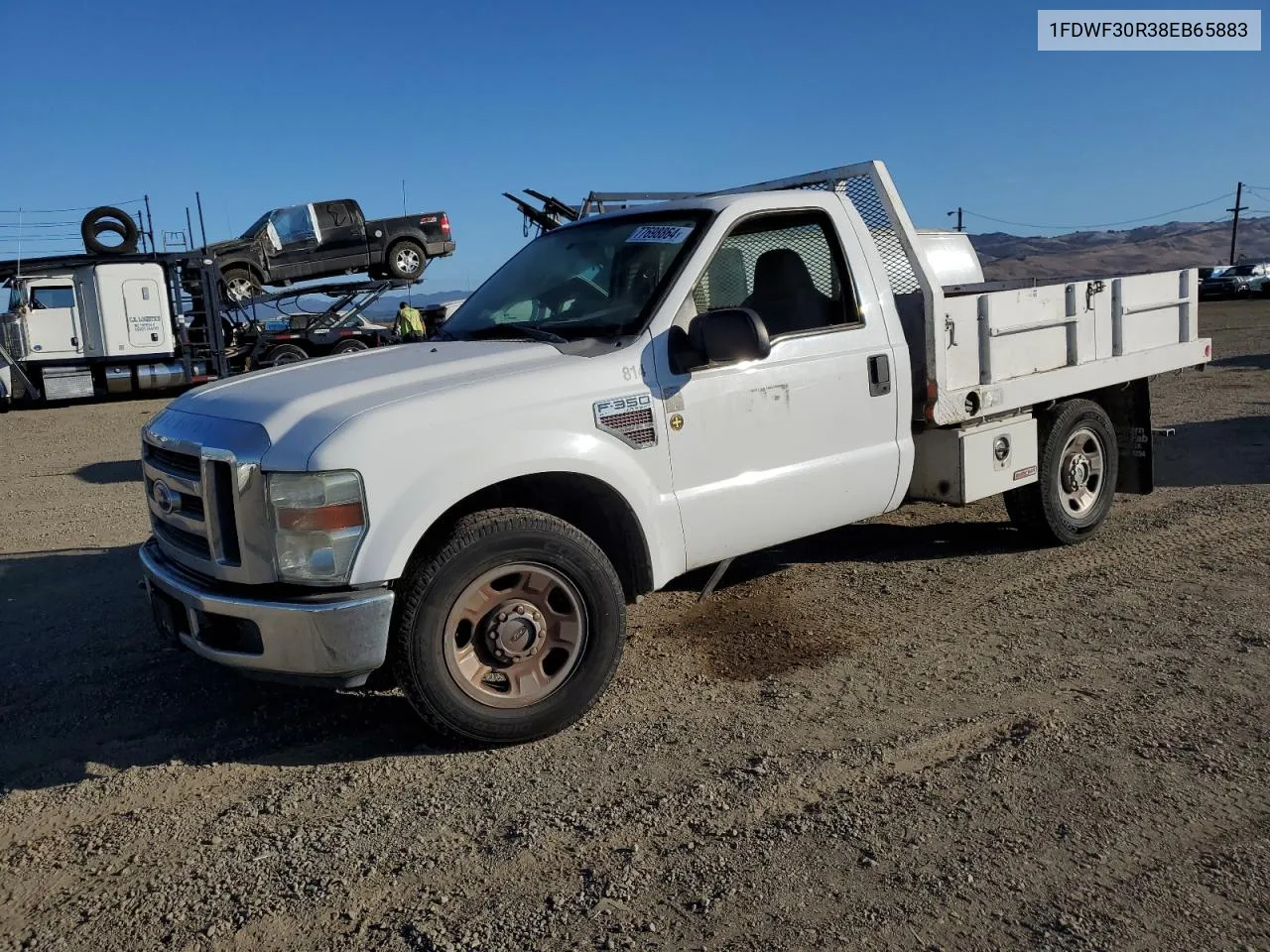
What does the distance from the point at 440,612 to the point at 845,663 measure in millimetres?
1889

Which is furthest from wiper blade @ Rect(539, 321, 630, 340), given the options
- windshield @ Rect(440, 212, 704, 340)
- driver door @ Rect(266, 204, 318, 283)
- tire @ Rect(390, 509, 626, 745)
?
driver door @ Rect(266, 204, 318, 283)

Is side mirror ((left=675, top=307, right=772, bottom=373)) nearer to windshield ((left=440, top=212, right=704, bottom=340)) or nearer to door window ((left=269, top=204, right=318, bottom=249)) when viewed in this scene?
windshield ((left=440, top=212, right=704, bottom=340))

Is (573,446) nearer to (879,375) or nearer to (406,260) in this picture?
(879,375)

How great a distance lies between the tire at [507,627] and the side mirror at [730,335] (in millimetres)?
880

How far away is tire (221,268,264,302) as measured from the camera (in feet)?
71.3

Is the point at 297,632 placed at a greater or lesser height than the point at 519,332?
lesser

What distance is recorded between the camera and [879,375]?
4.83 metres

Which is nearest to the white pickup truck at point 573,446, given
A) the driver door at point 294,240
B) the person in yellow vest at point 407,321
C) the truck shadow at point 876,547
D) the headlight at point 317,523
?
the headlight at point 317,523

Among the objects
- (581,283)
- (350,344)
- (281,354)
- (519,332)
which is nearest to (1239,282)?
(350,344)

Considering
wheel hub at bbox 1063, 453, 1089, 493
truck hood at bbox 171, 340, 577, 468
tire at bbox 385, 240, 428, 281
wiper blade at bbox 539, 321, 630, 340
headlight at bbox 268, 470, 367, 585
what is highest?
tire at bbox 385, 240, 428, 281

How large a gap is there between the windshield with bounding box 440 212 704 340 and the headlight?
4.17 feet

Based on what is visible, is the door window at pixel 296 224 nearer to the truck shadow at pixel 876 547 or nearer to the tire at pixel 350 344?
the tire at pixel 350 344

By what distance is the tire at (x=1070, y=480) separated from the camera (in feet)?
19.8

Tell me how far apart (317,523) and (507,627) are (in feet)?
2.62
